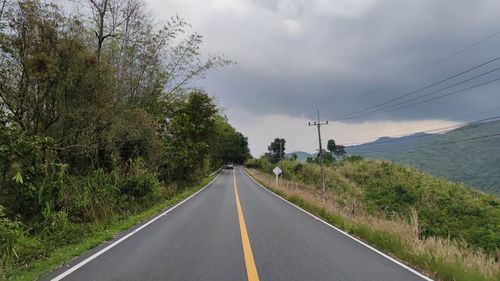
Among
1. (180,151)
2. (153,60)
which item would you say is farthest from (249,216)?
(180,151)

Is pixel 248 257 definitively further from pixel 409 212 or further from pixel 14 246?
pixel 409 212

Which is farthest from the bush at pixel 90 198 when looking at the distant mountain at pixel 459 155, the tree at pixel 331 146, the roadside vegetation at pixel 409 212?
the tree at pixel 331 146

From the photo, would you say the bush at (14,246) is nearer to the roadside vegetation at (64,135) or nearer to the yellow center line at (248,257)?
the roadside vegetation at (64,135)

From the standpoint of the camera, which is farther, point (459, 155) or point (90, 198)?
point (459, 155)

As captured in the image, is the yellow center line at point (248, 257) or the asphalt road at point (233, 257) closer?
the yellow center line at point (248, 257)

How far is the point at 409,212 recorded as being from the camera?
28500mm

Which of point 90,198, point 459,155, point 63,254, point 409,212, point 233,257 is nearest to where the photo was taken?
point 233,257

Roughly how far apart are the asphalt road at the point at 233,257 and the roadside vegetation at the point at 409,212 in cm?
75

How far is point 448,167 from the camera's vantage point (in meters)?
54.5

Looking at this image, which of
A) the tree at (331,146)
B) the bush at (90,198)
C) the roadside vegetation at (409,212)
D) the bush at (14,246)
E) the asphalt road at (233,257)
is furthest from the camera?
the tree at (331,146)

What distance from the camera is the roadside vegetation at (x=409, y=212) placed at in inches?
286

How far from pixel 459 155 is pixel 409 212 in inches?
1343

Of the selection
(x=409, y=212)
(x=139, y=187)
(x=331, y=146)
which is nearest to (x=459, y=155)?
(x=409, y=212)

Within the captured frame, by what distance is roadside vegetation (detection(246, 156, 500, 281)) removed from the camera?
7262 mm
